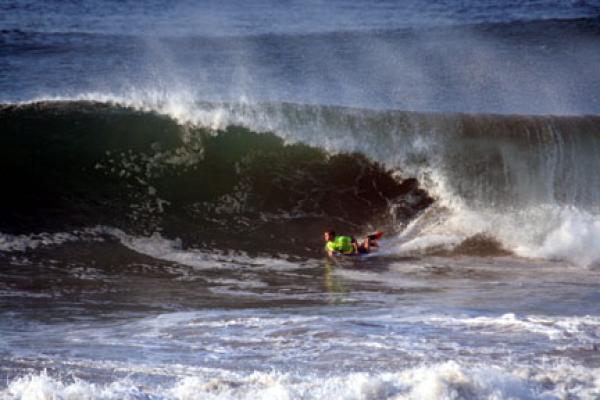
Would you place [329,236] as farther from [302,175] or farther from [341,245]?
[302,175]

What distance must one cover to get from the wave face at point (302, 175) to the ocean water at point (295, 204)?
0.04 meters

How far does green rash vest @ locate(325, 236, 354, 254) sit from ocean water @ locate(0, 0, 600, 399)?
0.24 meters

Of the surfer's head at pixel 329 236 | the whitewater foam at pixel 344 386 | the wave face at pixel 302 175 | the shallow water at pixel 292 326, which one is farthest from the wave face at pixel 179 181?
the whitewater foam at pixel 344 386

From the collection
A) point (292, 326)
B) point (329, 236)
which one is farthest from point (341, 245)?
point (292, 326)

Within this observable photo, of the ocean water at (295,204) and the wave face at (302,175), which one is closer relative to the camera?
the ocean water at (295,204)

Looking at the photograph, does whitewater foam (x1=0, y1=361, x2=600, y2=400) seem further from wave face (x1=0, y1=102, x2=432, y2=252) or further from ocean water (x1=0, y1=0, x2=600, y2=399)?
wave face (x1=0, y1=102, x2=432, y2=252)

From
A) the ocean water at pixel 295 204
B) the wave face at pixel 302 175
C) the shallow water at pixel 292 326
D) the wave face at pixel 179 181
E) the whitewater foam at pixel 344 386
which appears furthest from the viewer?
the wave face at pixel 179 181

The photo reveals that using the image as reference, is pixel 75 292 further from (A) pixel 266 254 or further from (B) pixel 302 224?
(B) pixel 302 224

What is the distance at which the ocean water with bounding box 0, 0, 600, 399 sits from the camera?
31.3 feet

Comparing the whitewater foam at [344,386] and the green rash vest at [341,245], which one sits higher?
the green rash vest at [341,245]

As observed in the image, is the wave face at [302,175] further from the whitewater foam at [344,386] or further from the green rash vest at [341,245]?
the whitewater foam at [344,386]

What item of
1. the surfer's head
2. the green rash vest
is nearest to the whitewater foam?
the green rash vest

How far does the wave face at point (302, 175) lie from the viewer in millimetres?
15617

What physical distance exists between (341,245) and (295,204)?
2.33m
